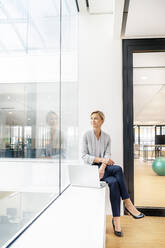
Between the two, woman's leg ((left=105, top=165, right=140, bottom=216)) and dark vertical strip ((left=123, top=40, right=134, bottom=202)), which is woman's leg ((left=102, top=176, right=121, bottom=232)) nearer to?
woman's leg ((left=105, top=165, right=140, bottom=216))

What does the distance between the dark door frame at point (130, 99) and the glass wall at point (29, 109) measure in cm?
100

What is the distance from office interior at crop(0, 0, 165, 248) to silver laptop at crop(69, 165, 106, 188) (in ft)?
0.40

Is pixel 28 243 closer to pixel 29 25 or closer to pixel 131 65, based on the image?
pixel 29 25

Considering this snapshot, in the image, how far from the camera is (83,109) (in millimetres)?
2988

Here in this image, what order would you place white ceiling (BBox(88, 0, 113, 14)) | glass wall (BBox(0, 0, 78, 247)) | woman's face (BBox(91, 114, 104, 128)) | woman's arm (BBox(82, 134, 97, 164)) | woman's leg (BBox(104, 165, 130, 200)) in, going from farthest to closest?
1. white ceiling (BBox(88, 0, 113, 14))
2. woman's face (BBox(91, 114, 104, 128))
3. woman's arm (BBox(82, 134, 97, 164))
4. woman's leg (BBox(104, 165, 130, 200))
5. glass wall (BBox(0, 0, 78, 247))

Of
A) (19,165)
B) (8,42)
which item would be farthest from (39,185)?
(8,42)

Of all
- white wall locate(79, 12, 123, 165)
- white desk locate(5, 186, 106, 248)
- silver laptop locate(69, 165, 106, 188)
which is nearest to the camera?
white desk locate(5, 186, 106, 248)

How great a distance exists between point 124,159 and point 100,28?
189cm

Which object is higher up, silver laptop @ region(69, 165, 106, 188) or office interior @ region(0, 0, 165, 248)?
office interior @ region(0, 0, 165, 248)

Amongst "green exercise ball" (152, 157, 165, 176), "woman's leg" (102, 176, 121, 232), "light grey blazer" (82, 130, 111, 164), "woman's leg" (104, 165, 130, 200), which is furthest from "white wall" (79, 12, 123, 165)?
"green exercise ball" (152, 157, 165, 176)

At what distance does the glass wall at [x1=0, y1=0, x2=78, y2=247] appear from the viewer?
0.93 meters

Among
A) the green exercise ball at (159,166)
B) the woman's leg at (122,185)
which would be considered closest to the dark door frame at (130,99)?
the woman's leg at (122,185)

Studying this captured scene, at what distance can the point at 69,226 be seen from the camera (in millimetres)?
1326

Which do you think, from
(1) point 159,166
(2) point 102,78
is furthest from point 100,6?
(1) point 159,166
